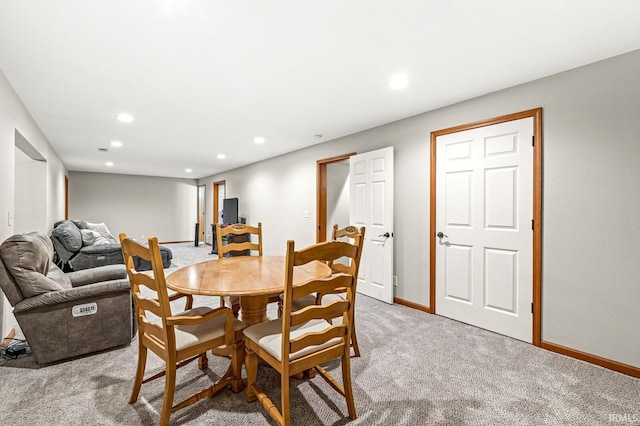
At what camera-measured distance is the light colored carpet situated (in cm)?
160

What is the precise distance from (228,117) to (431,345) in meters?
3.29

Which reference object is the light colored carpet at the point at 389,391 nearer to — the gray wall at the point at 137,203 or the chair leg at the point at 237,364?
the chair leg at the point at 237,364

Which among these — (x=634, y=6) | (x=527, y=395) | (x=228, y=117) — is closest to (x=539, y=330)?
(x=527, y=395)

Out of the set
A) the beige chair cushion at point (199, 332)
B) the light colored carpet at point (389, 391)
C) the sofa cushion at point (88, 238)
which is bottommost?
the light colored carpet at point (389, 391)

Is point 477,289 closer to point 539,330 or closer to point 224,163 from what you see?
point 539,330

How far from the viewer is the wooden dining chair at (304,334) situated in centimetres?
136

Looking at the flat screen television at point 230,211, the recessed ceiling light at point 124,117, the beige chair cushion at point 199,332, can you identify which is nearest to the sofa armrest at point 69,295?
the beige chair cushion at point 199,332

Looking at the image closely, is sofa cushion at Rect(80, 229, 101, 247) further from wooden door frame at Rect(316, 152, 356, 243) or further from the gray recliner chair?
wooden door frame at Rect(316, 152, 356, 243)

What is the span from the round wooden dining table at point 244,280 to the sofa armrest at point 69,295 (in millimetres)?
659

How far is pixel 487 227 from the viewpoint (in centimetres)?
283

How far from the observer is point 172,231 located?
978 centimetres

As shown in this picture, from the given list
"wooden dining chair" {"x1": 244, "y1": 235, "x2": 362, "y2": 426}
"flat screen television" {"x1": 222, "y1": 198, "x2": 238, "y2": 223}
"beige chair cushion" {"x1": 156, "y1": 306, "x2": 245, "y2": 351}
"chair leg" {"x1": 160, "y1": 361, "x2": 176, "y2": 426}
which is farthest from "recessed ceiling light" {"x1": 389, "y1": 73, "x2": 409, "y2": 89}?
"flat screen television" {"x1": 222, "y1": 198, "x2": 238, "y2": 223}

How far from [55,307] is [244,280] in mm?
1492

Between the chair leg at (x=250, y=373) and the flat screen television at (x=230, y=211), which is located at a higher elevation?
the flat screen television at (x=230, y=211)
